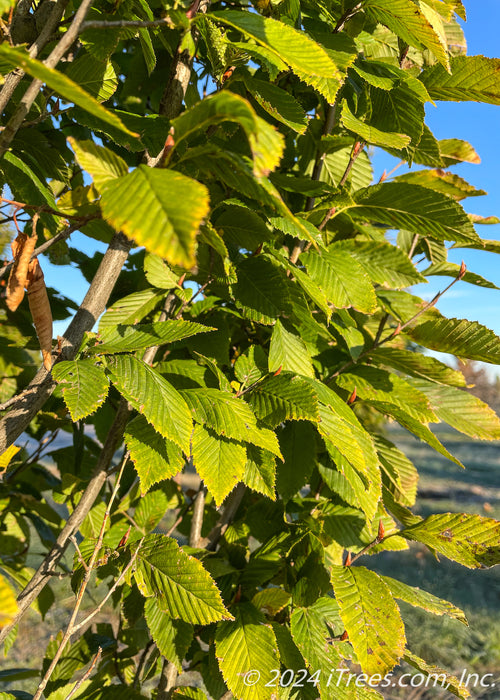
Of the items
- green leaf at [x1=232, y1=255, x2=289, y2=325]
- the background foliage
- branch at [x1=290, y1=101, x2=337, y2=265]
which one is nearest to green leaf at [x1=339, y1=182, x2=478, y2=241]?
the background foliage

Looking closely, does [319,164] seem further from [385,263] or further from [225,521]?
[225,521]

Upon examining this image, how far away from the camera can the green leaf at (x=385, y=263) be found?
0.96 m

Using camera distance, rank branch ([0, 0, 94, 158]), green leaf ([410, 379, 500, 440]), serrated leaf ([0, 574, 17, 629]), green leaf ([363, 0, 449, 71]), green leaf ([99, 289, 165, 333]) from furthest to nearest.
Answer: green leaf ([410, 379, 500, 440])
green leaf ([99, 289, 165, 333])
green leaf ([363, 0, 449, 71])
branch ([0, 0, 94, 158])
serrated leaf ([0, 574, 17, 629])

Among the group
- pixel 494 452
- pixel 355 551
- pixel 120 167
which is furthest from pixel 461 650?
pixel 494 452

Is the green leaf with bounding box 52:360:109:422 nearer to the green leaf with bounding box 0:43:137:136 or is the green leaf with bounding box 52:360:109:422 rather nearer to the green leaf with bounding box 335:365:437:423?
the green leaf with bounding box 0:43:137:136

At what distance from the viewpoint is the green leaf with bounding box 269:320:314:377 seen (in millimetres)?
815

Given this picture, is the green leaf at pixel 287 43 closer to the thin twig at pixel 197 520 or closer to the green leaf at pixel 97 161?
the green leaf at pixel 97 161

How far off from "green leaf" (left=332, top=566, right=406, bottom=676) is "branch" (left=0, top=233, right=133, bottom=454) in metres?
0.54

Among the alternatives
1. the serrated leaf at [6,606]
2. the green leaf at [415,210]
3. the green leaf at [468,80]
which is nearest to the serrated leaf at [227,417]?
the serrated leaf at [6,606]

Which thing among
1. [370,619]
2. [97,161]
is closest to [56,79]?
Answer: [97,161]

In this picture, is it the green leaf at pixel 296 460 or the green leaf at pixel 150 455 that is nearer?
the green leaf at pixel 150 455

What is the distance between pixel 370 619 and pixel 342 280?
21.1 inches

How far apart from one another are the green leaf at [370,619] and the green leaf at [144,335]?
0.48m

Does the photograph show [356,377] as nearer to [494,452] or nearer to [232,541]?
[232,541]
